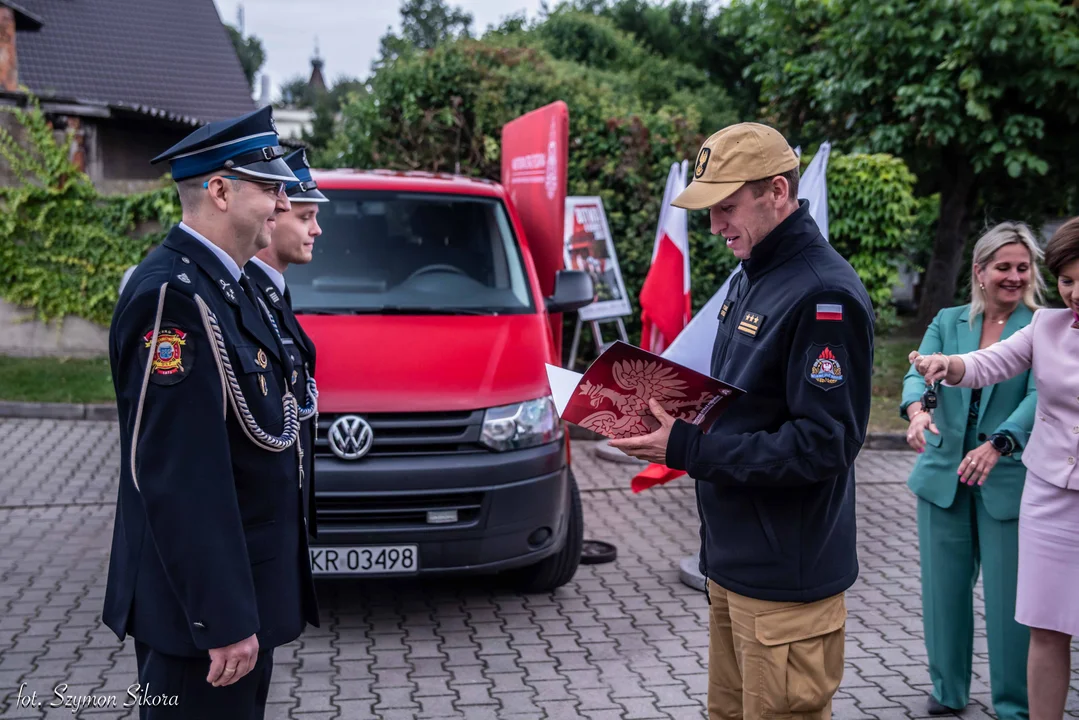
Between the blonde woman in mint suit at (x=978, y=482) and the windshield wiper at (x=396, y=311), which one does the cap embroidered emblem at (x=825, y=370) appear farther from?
the windshield wiper at (x=396, y=311)

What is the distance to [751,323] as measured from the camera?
2.59 m

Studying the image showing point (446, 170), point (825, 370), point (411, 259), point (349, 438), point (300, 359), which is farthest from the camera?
point (446, 170)

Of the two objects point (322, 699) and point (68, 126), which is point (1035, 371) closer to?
point (322, 699)

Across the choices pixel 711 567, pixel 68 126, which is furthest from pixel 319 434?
pixel 68 126

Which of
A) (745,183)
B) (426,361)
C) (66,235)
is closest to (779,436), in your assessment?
(745,183)

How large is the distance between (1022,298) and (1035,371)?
68cm

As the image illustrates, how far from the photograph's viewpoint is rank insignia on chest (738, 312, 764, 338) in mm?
2562

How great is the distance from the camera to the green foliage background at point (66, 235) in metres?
11.8

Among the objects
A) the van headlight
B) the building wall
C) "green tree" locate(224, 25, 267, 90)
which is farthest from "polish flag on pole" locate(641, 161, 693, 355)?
"green tree" locate(224, 25, 267, 90)

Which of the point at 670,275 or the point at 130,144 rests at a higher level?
the point at 130,144

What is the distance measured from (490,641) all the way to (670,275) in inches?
127

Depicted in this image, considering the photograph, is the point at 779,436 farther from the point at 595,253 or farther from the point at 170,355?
the point at 595,253

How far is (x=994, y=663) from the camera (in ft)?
13.3

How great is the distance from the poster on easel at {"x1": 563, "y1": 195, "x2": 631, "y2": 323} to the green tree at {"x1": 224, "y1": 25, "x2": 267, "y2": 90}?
6796 centimetres
